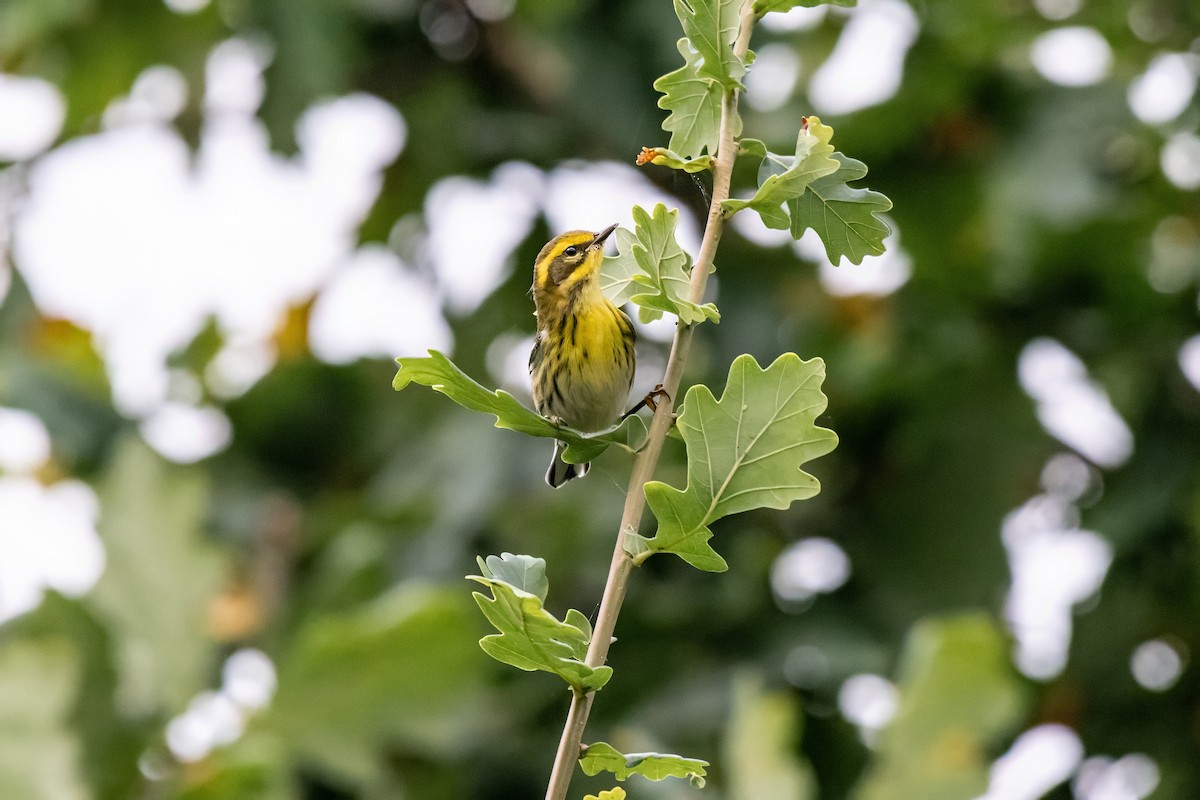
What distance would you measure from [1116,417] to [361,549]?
9.47 ft

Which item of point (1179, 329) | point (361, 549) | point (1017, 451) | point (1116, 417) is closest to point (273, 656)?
point (361, 549)

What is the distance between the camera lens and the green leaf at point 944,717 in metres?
4.06

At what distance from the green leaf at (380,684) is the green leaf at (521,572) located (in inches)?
130

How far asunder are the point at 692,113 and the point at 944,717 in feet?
9.82

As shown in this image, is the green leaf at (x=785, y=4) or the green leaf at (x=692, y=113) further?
the green leaf at (x=692, y=113)

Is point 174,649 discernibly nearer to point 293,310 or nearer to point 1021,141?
point 293,310

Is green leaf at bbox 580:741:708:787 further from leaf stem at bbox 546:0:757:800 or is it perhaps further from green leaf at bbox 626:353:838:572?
green leaf at bbox 626:353:838:572

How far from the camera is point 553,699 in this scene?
533 cm

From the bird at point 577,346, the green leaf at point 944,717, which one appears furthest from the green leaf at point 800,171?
the green leaf at point 944,717

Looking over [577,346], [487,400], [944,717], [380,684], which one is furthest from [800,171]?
[380,684]

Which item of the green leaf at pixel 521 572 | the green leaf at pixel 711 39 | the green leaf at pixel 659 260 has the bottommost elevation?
the green leaf at pixel 521 572

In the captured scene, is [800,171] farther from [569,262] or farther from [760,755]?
[760,755]

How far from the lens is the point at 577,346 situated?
3051 mm

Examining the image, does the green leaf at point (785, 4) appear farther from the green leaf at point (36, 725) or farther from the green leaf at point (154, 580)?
the green leaf at point (154, 580)
